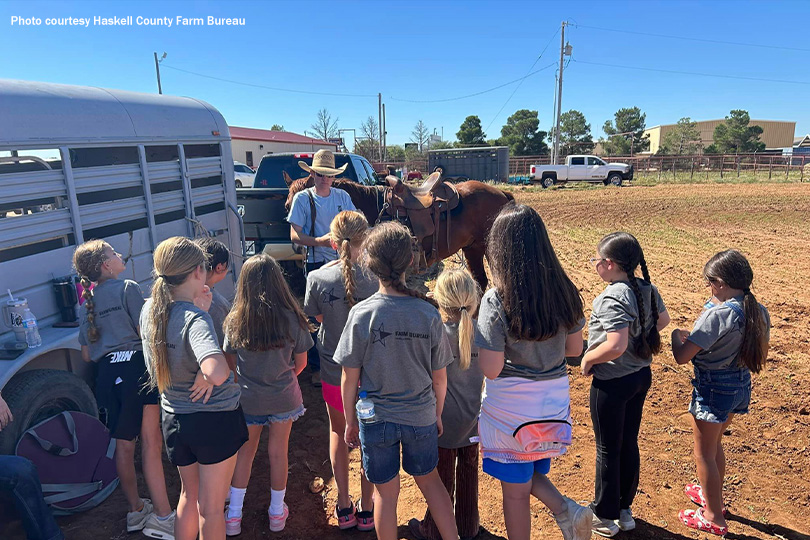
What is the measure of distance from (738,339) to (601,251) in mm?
850

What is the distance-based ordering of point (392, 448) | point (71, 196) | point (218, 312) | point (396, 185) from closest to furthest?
point (392, 448)
point (218, 312)
point (71, 196)
point (396, 185)

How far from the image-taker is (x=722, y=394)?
2654 mm

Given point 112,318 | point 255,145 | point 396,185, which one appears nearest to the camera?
point 112,318

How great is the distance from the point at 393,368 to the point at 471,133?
44.1 metres

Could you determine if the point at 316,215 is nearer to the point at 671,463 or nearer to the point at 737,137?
the point at 671,463

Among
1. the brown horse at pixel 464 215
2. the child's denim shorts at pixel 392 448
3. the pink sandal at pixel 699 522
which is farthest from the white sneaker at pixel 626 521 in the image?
the brown horse at pixel 464 215

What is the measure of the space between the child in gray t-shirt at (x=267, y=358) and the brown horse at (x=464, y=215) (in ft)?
Answer: 11.0

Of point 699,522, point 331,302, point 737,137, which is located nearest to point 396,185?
point 331,302

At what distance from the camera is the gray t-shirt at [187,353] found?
213 cm

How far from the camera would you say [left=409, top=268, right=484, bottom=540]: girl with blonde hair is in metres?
2.36

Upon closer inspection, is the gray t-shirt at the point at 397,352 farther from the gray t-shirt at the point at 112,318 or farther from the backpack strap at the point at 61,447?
the backpack strap at the point at 61,447

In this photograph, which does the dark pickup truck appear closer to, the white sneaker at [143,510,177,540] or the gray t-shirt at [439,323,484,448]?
the white sneaker at [143,510,177,540]

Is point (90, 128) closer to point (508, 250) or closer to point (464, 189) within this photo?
point (508, 250)

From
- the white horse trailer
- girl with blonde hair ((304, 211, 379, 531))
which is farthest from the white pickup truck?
girl with blonde hair ((304, 211, 379, 531))
